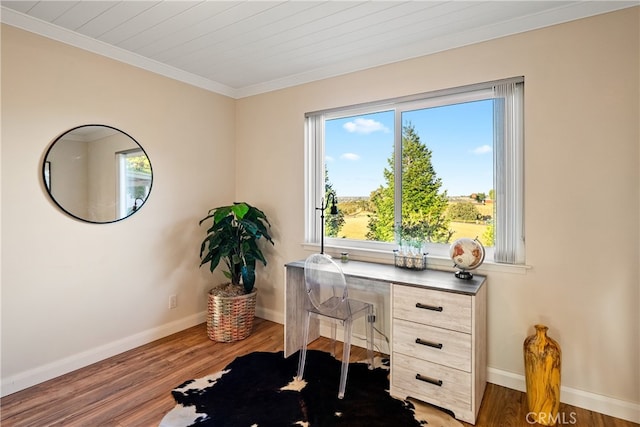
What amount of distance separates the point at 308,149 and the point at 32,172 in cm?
215

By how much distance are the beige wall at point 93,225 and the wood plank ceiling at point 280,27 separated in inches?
6.7

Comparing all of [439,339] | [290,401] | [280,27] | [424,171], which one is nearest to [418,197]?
[424,171]

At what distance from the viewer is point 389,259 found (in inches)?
108

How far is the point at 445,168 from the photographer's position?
262 centimetres

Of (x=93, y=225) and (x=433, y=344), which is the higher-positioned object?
(x=93, y=225)

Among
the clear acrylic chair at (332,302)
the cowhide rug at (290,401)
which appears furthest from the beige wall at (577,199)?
the clear acrylic chair at (332,302)

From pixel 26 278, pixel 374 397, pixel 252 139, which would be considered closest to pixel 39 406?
pixel 26 278

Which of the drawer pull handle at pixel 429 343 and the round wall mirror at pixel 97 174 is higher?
the round wall mirror at pixel 97 174

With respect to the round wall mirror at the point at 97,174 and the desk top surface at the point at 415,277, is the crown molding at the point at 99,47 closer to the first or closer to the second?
the round wall mirror at the point at 97,174

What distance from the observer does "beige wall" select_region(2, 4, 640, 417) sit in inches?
76.5

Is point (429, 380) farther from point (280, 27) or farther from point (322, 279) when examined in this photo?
point (280, 27)

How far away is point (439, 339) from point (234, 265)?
1.97 meters

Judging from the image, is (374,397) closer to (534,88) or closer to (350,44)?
(534,88)

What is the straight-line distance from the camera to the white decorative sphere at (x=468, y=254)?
7.08ft
